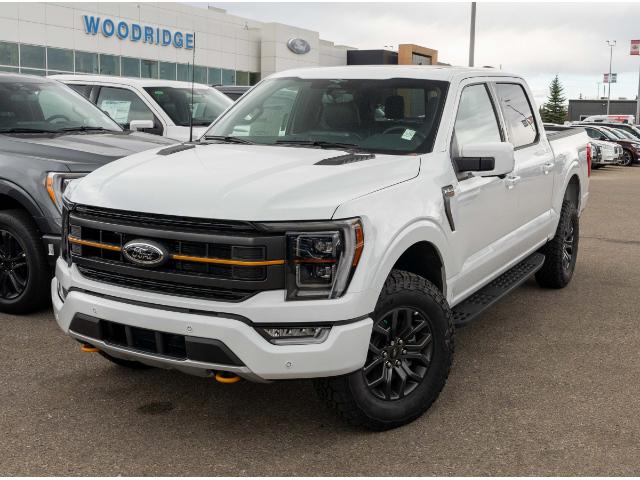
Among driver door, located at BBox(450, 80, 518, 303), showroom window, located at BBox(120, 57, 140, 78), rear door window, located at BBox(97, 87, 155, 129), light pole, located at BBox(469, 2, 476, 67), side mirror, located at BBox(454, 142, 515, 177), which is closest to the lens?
side mirror, located at BBox(454, 142, 515, 177)

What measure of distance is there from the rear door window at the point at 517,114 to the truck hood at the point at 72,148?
2.87 metres

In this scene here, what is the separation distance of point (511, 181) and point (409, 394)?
1960mm

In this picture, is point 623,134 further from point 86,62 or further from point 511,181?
point 511,181

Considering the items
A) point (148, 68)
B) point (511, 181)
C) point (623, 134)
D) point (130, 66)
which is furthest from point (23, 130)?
point (148, 68)

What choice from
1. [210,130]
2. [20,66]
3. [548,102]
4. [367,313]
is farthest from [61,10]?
[548,102]

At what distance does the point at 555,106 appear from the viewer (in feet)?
350

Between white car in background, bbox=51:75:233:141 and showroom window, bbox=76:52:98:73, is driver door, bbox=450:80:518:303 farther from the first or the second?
showroom window, bbox=76:52:98:73

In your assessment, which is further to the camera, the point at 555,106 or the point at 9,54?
the point at 555,106

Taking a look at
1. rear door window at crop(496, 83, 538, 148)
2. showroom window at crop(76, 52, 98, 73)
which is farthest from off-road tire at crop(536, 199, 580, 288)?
showroom window at crop(76, 52, 98, 73)

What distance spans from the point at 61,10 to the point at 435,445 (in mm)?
35417

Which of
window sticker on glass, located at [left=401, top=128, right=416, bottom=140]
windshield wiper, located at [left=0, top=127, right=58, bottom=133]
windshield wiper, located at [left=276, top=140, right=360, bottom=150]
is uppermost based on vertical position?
window sticker on glass, located at [left=401, top=128, right=416, bottom=140]

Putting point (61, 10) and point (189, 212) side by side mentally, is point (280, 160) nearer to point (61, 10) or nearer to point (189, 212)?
point (189, 212)

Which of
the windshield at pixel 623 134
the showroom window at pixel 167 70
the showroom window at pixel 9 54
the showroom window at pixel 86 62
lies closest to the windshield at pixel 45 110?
the windshield at pixel 623 134

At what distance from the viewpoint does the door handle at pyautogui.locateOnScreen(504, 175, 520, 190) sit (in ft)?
17.0
